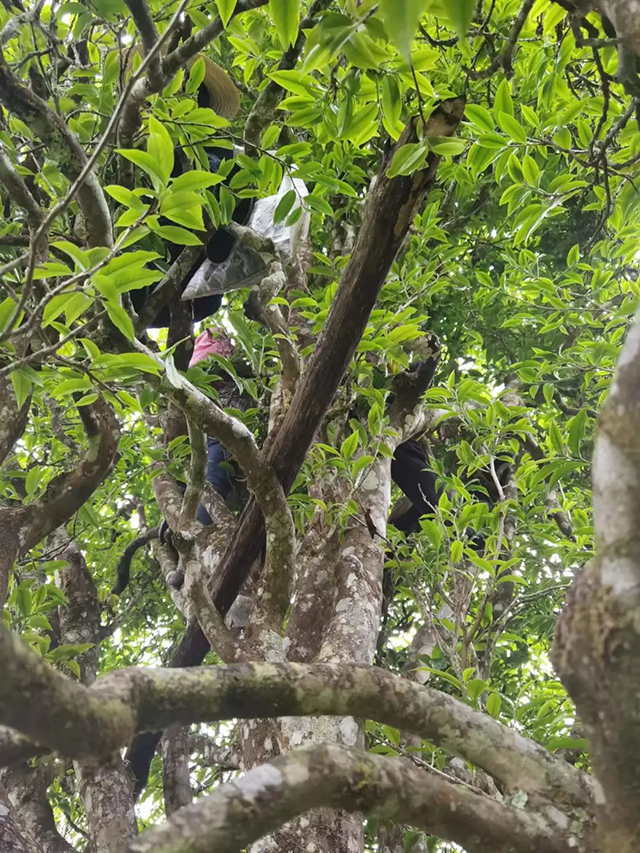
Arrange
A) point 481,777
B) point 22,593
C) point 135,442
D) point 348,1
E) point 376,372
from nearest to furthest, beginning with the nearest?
point 348,1 < point 481,777 < point 22,593 < point 376,372 < point 135,442

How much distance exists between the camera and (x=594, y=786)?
77 cm

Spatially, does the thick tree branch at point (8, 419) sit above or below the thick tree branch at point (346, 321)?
below

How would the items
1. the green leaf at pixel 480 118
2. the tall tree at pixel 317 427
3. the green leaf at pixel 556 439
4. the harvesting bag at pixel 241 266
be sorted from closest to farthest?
the tall tree at pixel 317 427, the green leaf at pixel 480 118, the green leaf at pixel 556 439, the harvesting bag at pixel 241 266

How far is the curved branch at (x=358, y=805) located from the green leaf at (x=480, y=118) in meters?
1.50

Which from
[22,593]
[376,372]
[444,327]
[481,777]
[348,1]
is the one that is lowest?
[481,777]

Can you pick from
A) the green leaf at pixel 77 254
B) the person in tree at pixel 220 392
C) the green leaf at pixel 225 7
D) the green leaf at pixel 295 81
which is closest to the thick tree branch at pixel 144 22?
the green leaf at pixel 225 7

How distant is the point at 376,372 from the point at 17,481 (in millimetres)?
2124

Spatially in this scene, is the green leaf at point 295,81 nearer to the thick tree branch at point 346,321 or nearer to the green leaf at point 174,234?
the thick tree branch at point 346,321

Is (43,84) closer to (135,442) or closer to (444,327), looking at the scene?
(135,442)

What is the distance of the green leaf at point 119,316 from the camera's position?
123 centimetres

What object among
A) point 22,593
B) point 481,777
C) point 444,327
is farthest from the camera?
point 444,327

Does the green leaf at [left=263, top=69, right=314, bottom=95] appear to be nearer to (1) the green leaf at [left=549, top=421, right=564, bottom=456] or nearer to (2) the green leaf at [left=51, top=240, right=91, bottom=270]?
(2) the green leaf at [left=51, top=240, right=91, bottom=270]

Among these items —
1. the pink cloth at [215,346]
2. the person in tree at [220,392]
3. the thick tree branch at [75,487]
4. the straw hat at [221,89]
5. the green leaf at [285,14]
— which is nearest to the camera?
the green leaf at [285,14]

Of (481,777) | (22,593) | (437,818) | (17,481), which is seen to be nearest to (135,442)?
(17,481)
